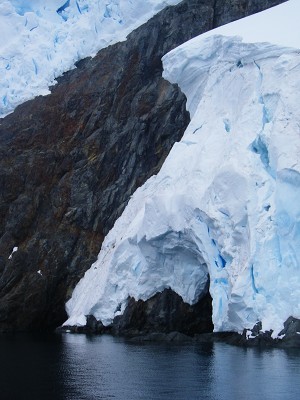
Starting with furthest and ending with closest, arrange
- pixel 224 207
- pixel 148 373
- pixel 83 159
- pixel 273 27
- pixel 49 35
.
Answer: pixel 49 35 < pixel 83 159 < pixel 273 27 < pixel 224 207 < pixel 148 373

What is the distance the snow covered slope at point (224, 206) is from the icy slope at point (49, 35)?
13.9 metres

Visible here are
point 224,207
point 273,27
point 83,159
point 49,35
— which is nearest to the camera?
point 224,207

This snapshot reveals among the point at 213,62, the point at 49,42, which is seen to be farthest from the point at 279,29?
the point at 49,42

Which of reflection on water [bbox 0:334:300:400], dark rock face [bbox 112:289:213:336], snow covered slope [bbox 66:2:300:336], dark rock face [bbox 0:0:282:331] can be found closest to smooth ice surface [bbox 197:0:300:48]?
snow covered slope [bbox 66:2:300:336]

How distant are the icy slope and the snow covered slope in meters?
13.9

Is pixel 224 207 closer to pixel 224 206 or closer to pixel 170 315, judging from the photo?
pixel 224 206

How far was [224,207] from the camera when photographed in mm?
26641

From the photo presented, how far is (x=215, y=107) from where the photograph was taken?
31812 mm

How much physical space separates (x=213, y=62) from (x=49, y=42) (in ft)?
68.1

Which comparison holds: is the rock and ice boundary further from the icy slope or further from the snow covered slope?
the icy slope

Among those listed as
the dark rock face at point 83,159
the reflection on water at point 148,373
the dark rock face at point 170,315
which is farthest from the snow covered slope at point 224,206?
the reflection on water at point 148,373

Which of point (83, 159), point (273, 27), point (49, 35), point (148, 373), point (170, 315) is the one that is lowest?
point (148, 373)

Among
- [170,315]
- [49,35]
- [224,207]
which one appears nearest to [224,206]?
[224,207]

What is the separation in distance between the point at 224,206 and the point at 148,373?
10.2 m
